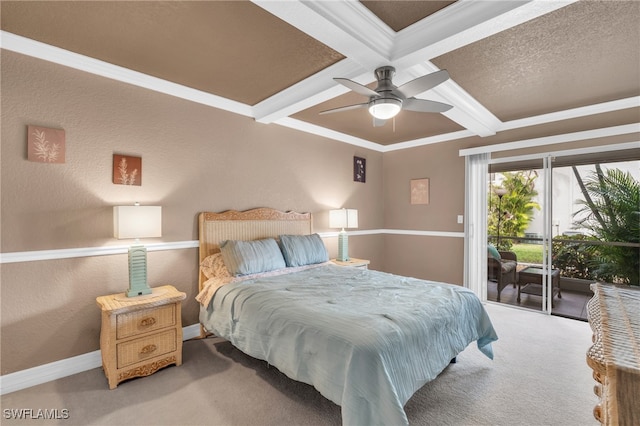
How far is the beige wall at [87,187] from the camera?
2.29 m

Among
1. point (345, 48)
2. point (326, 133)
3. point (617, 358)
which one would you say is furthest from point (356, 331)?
point (326, 133)

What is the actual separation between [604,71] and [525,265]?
2.65 m

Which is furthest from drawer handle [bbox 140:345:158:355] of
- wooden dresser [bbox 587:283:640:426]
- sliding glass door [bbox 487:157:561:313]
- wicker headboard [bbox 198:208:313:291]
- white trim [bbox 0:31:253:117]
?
sliding glass door [bbox 487:157:561:313]

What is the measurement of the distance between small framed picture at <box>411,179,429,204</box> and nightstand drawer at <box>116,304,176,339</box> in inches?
162

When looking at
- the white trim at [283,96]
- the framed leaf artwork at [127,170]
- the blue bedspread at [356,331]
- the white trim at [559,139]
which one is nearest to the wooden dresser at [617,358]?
the blue bedspread at [356,331]

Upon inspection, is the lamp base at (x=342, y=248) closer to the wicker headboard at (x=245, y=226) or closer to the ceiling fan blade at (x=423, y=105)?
the wicker headboard at (x=245, y=226)

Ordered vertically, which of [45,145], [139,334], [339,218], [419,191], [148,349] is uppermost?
[45,145]

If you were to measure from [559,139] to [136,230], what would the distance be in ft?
16.2

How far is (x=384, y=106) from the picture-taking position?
2309mm

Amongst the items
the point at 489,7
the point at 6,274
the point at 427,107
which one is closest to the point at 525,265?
the point at 427,107

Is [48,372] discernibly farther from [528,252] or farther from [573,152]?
[573,152]

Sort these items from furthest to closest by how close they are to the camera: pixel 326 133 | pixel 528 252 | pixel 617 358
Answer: pixel 326 133 → pixel 528 252 → pixel 617 358

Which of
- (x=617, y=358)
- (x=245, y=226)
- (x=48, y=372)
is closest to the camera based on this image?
(x=617, y=358)

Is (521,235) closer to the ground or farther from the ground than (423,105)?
closer to the ground
